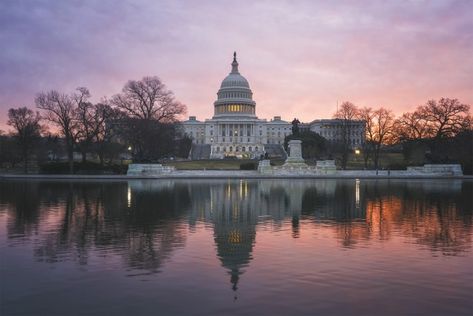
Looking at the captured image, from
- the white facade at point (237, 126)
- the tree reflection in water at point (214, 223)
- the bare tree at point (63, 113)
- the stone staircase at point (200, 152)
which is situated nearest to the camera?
the tree reflection in water at point (214, 223)

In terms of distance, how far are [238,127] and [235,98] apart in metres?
10.2

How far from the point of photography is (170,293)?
916 centimetres

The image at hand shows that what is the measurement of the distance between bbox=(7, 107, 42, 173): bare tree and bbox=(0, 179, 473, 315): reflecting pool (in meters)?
48.2

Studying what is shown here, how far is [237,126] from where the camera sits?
506 ft

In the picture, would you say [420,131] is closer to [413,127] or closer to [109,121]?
[413,127]

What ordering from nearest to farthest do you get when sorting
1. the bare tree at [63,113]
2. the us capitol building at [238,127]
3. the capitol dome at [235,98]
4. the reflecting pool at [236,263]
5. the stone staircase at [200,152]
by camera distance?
the reflecting pool at [236,263]
the bare tree at [63,113]
the stone staircase at [200,152]
the us capitol building at [238,127]
the capitol dome at [235,98]

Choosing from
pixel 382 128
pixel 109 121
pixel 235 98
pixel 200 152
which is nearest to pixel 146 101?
pixel 109 121

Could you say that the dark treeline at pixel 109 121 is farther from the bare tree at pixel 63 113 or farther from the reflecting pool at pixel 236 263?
the reflecting pool at pixel 236 263

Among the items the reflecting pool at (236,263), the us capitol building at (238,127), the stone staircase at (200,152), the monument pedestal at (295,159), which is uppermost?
the us capitol building at (238,127)

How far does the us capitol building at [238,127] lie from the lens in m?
153

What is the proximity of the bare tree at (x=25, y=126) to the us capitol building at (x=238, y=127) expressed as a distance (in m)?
74.2

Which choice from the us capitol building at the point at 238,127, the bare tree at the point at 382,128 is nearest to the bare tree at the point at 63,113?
the bare tree at the point at 382,128

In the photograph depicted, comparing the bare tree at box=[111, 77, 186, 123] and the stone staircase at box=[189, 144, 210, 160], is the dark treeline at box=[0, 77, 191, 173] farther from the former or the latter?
the stone staircase at box=[189, 144, 210, 160]

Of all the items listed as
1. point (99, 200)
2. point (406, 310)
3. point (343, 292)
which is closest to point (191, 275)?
point (343, 292)
